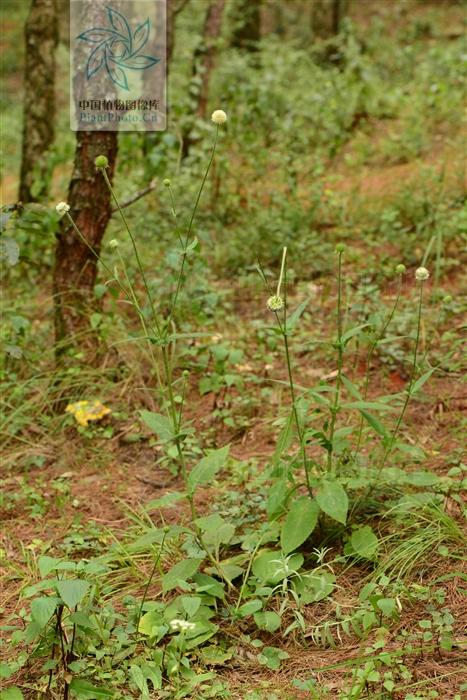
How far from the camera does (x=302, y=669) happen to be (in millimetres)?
2428

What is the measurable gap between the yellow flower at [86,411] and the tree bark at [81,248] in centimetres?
37

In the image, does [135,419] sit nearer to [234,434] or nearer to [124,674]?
[234,434]

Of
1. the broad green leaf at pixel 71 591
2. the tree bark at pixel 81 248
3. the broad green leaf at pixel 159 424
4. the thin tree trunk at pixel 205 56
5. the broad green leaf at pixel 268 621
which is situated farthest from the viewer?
the thin tree trunk at pixel 205 56

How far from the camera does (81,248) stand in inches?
170

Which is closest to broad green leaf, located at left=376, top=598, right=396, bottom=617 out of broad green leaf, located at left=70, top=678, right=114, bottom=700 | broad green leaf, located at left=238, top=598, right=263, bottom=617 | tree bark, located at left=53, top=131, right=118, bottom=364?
broad green leaf, located at left=238, top=598, right=263, bottom=617

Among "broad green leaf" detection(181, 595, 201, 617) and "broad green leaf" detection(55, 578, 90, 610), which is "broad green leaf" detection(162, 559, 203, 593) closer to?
"broad green leaf" detection(181, 595, 201, 617)

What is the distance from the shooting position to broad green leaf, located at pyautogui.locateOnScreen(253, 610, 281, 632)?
252 cm

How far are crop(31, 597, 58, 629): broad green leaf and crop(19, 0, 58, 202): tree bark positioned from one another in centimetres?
435

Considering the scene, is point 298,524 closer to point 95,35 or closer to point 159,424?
point 159,424

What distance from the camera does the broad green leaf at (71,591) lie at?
86.9 inches

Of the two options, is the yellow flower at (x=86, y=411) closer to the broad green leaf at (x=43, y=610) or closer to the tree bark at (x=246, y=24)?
the broad green leaf at (x=43, y=610)

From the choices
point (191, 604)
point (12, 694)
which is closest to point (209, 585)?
point (191, 604)

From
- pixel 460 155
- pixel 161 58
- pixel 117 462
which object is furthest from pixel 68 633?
pixel 161 58

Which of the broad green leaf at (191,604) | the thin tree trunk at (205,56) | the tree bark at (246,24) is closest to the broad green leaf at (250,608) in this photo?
the broad green leaf at (191,604)
